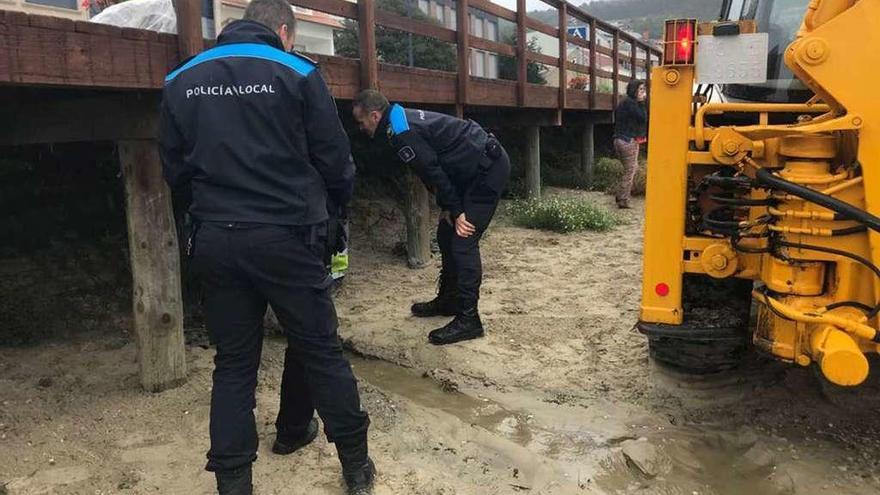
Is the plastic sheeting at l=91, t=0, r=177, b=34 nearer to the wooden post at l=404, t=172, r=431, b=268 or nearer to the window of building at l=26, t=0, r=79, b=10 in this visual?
the window of building at l=26, t=0, r=79, b=10

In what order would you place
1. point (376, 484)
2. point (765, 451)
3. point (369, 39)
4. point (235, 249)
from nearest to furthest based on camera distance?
point (235, 249)
point (376, 484)
point (765, 451)
point (369, 39)

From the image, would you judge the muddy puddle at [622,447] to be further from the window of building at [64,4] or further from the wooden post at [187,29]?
the window of building at [64,4]

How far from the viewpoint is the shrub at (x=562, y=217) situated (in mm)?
9164

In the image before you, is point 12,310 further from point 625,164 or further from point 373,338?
point 625,164

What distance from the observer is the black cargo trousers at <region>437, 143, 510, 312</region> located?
4.93m

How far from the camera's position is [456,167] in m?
4.86

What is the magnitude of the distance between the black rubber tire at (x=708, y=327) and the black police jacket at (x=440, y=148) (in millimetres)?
1711

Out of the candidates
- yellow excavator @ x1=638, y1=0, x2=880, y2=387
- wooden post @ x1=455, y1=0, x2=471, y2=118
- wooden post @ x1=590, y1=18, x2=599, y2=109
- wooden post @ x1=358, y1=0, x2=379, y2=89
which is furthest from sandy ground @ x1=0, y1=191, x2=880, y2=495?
wooden post @ x1=590, y1=18, x2=599, y2=109

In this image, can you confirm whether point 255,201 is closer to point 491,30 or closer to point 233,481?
point 233,481

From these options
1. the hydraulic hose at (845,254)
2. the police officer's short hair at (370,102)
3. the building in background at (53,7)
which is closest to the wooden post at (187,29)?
the police officer's short hair at (370,102)

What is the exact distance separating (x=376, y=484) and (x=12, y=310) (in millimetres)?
3413

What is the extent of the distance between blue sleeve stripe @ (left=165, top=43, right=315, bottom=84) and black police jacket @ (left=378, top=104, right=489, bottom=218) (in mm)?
1958

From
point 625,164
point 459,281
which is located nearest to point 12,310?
point 459,281

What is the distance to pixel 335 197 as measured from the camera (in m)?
2.95
